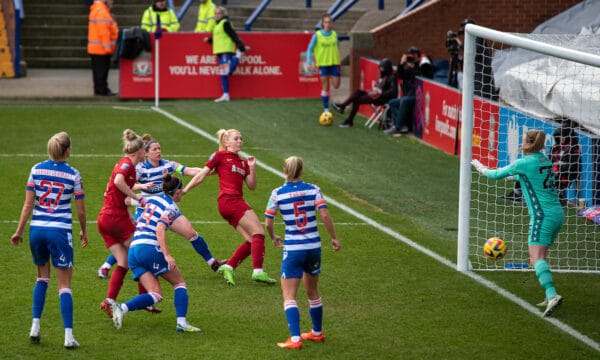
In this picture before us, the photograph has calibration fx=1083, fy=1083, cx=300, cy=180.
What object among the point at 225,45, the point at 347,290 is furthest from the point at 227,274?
the point at 225,45

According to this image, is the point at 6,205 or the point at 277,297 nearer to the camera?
the point at 277,297

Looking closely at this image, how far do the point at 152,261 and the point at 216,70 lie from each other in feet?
58.3

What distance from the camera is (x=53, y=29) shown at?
32.8m

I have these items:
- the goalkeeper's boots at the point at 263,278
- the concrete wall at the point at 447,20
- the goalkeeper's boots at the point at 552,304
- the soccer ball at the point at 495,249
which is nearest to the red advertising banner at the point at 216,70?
the concrete wall at the point at 447,20

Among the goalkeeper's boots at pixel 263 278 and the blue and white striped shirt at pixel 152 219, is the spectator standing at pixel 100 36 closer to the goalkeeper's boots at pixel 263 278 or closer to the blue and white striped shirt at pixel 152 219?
the goalkeeper's boots at pixel 263 278

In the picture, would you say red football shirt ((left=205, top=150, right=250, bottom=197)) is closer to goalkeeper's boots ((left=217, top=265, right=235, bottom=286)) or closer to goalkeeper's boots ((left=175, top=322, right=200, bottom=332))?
goalkeeper's boots ((left=217, top=265, right=235, bottom=286))

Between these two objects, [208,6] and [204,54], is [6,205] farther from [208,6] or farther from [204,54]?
[208,6]

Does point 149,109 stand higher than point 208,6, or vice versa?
point 208,6

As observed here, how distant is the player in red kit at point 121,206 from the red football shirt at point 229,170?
4.24 ft

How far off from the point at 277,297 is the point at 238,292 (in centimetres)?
46

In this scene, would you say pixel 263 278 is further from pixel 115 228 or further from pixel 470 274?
pixel 470 274

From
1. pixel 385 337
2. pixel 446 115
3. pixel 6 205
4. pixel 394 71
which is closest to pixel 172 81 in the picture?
pixel 394 71

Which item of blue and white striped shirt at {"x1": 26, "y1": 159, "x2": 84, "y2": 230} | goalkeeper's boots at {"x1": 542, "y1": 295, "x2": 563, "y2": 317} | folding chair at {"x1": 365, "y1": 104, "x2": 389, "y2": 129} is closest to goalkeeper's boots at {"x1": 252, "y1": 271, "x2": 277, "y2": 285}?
blue and white striped shirt at {"x1": 26, "y1": 159, "x2": 84, "y2": 230}

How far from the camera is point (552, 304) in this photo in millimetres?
10648
